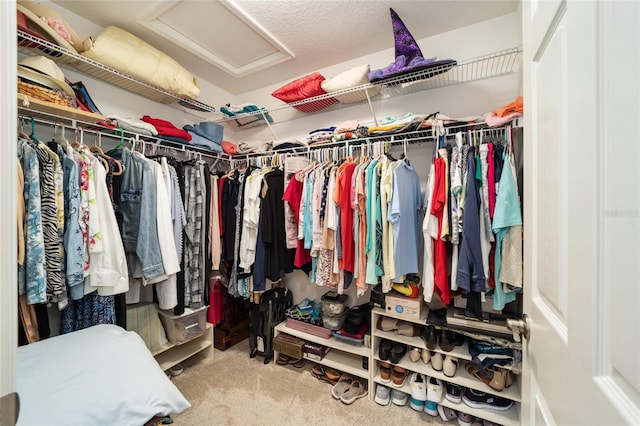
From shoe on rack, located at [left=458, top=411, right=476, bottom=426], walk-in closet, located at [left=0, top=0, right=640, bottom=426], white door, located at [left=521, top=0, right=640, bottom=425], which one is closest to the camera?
white door, located at [left=521, top=0, right=640, bottom=425]

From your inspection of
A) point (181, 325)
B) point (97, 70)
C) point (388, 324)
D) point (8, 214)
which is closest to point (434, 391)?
point (388, 324)

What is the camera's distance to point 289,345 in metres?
2.04

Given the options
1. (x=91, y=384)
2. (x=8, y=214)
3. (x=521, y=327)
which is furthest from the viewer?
(x=91, y=384)

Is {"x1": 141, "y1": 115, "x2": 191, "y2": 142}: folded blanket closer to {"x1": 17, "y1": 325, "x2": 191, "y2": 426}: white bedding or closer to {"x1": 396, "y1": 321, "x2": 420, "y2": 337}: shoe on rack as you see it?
{"x1": 17, "y1": 325, "x2": 191, "y2": 426}: white bedding

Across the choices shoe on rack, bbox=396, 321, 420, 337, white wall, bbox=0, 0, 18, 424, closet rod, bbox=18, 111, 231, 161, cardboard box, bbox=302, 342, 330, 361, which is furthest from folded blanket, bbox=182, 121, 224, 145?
shoe on rack, bbox=396, 321, 420, 337

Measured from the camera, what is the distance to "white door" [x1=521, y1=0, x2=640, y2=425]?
0.31 m

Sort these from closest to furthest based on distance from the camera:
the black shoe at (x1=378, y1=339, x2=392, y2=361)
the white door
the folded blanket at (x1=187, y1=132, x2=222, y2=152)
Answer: the white door, the black shoe at (x1=378, y1=339, x2=392, y2=361), the folded blanket at (x1=187, y1=132, x2=222, y2=152)

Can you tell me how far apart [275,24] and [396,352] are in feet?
7.95

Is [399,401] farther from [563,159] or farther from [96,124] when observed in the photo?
[96,124]

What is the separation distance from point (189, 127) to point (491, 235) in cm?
240

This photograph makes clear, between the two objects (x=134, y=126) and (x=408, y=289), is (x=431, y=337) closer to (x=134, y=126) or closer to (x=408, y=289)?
(x=408, y=289)

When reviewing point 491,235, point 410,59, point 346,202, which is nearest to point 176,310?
point 346,202

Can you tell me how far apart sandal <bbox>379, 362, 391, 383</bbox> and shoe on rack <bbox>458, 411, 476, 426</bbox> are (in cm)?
44

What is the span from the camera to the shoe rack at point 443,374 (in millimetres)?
1438
